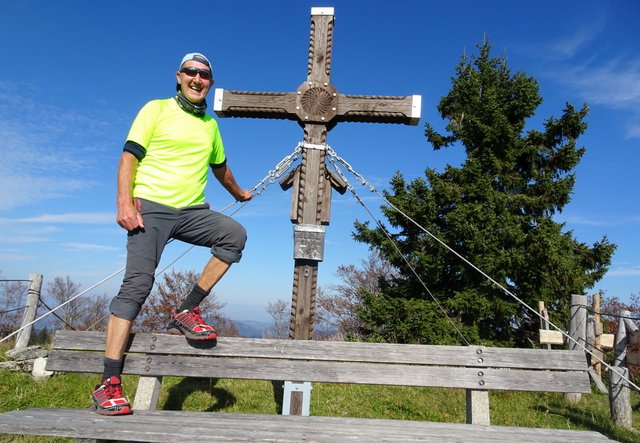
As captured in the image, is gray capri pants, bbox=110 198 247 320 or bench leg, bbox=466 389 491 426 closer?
gray capri pants, bbox=110 198 247 320

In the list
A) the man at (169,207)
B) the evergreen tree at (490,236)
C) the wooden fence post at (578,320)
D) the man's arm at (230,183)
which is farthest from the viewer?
the evergreen tree at (490,236)

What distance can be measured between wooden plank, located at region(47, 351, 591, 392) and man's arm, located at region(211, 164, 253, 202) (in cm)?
149

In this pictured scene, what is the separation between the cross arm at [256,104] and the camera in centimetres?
477

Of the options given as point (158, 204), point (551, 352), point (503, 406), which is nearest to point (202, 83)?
point (158, 204)

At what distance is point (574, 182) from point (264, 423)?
13.4m

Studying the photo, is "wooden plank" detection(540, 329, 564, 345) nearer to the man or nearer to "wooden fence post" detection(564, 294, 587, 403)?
"wooden fence post" detection(564, 294, 587, 403)

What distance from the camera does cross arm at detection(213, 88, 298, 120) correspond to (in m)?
4.77

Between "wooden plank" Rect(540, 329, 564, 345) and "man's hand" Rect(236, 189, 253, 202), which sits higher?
"man's hand" Rect(236, 189, 253, 202)

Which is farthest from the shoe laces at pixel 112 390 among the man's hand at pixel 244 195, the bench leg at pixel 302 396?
the man's hand at pixel 244 195

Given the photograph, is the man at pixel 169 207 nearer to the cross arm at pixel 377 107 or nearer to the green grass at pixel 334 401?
the cross arm at pixel 377 107

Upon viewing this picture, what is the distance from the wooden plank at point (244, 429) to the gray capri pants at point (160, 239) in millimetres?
657

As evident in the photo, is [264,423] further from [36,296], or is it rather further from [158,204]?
[36,296]

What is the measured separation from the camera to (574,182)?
12.8 m

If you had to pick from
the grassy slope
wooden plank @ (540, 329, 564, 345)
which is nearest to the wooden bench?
the grassy slope
